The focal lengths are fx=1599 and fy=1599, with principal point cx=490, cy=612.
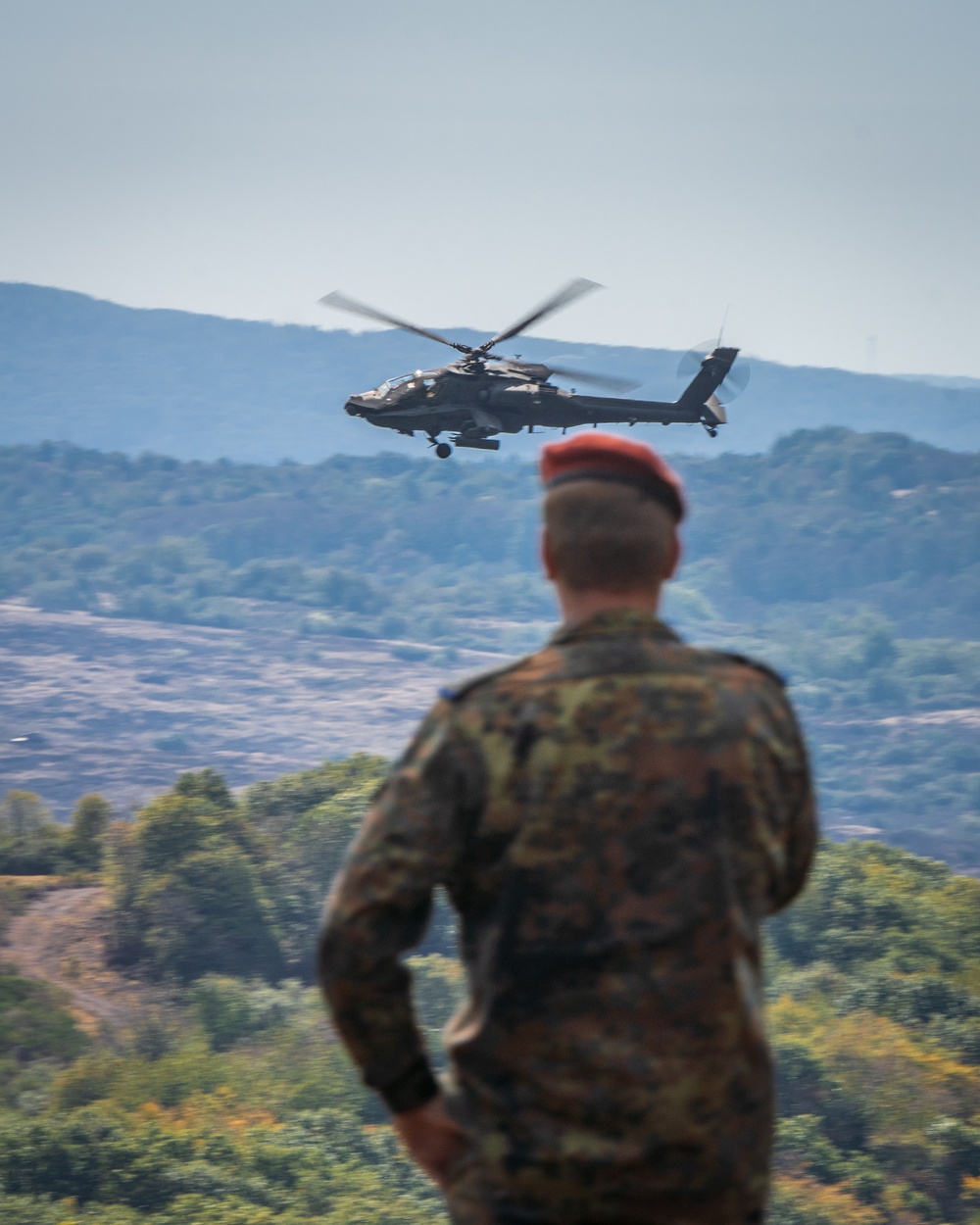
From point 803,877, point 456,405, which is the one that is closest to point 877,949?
point 456,405

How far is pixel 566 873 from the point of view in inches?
136

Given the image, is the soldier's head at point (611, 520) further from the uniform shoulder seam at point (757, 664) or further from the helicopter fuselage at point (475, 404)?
the helicopter fuselage at point (475, 404)

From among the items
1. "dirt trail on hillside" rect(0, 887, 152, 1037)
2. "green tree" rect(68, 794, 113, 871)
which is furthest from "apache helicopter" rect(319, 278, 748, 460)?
"green tree" rect(68, 794, 113, 871)

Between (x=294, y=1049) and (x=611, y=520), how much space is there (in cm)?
6138

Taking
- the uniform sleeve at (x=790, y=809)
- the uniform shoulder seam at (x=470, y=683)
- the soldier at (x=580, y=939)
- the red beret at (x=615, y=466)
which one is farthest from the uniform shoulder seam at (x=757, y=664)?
the uniform shoulder seam at (x=470, y=683)

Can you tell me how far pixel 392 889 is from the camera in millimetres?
3482

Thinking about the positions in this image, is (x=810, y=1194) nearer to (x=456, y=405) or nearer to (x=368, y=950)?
(x=456, y=405)

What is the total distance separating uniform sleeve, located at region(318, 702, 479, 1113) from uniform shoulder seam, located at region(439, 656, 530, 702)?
30mm

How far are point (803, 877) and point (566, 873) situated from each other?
804mm

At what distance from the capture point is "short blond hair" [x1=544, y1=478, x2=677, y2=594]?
380 centimetres

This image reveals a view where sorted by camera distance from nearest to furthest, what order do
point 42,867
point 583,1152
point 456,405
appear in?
1. point 583,1152
2. point 456,405
3. point 42,867

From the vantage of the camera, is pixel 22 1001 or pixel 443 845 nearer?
pixel 443 845

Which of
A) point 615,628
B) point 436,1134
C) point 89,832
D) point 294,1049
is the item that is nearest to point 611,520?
point 615,628

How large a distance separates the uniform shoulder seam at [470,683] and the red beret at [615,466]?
50 cm
